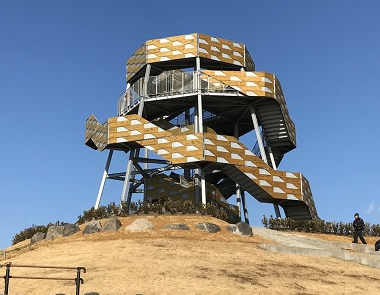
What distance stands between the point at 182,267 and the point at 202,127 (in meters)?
25.5

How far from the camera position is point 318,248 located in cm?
2950

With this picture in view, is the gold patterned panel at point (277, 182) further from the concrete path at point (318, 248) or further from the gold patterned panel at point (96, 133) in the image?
the gold patterned panel at point (96, 133)

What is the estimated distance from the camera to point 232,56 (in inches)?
1922

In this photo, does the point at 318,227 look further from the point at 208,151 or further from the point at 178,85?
the point at 178,85

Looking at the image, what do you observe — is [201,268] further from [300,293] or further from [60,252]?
[60,252]

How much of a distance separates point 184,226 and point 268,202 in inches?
567

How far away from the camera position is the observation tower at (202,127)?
40969 millimetres

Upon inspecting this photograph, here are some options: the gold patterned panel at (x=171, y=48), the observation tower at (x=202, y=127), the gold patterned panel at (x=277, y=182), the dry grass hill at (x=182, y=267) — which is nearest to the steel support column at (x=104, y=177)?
the observation tower at (x=202, y=127)

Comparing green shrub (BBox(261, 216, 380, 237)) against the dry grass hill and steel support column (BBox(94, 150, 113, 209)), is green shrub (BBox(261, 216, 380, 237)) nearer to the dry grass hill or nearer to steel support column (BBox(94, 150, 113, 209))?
the dry grass hill

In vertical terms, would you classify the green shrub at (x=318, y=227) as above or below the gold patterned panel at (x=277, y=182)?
below

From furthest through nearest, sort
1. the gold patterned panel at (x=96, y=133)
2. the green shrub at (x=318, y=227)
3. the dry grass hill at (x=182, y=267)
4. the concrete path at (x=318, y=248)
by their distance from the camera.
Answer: the gold patterned panel at (x=96, y=133) < the green shrub at (x=318, y=227) < the concrete path at (x=318, y=248) < the dry grass hill at (x=182, y=267)

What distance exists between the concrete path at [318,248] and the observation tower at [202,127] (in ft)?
25.9

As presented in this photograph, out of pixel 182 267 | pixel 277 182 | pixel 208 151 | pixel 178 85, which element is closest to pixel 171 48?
pixel 178 85

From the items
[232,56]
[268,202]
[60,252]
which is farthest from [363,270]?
[232,56]
